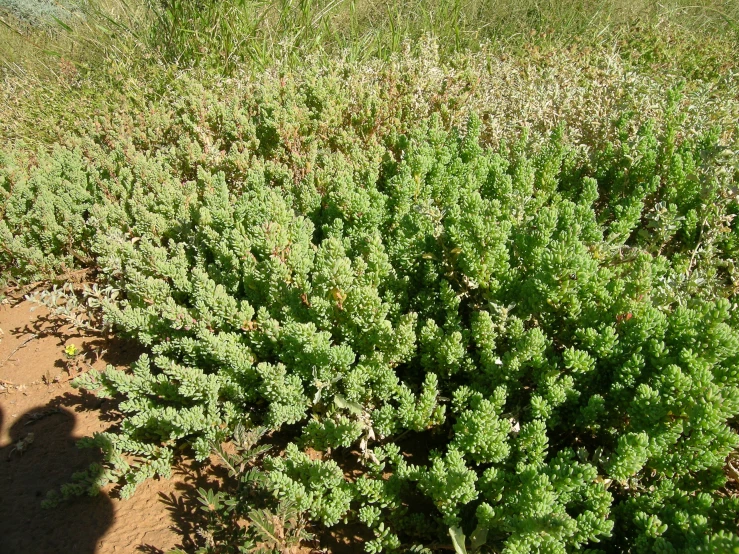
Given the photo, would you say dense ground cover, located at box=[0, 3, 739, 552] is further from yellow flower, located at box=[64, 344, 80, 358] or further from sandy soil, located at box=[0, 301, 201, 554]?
yellow flower, located at box=[64, 344, 80, 358]

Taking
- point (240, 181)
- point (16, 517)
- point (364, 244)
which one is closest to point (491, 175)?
point (364, 244)

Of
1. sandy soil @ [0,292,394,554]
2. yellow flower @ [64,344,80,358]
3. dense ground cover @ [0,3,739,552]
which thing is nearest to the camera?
dense ground cover @ [0,3,739,552]

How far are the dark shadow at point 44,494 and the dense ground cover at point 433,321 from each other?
4.9 inches

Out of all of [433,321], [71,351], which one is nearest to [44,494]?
[71,351]

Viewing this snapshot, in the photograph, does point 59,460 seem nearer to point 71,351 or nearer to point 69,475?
point 69,475

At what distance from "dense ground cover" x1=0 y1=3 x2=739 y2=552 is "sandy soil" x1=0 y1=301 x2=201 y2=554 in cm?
14

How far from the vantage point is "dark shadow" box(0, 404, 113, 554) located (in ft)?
7.23

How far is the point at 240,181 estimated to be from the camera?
3.97 m

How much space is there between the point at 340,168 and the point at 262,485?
2.09m

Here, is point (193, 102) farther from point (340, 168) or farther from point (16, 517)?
point (16, 517)

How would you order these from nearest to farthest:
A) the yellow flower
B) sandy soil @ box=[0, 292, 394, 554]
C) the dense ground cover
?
the dense ground cover, sandy soil @ box=[0, 292, 394, 554], the yellow flower

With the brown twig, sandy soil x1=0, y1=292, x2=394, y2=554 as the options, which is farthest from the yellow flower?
the brown twig

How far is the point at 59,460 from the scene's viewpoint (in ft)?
8.44

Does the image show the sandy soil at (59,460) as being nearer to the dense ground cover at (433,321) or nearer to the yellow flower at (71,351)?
the yellow flower at (71,351)
